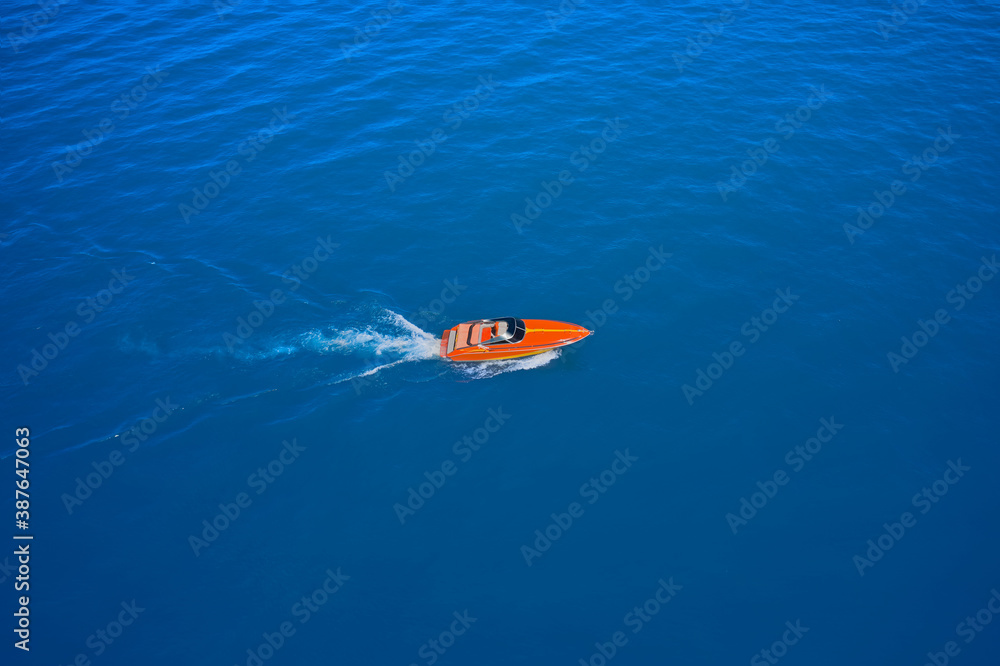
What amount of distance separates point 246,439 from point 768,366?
1830 inches

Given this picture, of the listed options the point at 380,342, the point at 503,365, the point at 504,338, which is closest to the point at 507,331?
the point at 504,338

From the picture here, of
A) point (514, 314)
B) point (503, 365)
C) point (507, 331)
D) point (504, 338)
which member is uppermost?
point (507, 331)

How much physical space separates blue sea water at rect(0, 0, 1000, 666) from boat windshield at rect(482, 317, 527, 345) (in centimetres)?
292

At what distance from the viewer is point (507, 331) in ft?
214

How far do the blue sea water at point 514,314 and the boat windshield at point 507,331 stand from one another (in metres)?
2.92

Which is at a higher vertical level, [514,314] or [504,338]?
[504,338]

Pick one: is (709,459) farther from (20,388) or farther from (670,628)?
(20,388)

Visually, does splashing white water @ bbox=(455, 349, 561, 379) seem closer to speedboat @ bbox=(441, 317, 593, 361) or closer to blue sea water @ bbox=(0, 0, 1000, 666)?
blue sea water @ bbox=(0, 0, 1000, 666)

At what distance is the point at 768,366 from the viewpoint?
64750 mm

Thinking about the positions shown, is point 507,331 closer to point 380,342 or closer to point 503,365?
point 503,365

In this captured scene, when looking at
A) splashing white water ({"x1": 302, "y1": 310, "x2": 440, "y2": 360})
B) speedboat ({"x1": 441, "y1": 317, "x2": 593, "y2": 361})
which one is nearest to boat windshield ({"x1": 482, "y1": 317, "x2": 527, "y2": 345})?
speedboat ({"x1": 441, "y1": 317, "x2": 593, "y2": 361})

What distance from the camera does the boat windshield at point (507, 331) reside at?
212ft

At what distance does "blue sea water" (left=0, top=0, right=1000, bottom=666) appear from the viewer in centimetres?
5181

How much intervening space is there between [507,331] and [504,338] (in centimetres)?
93
